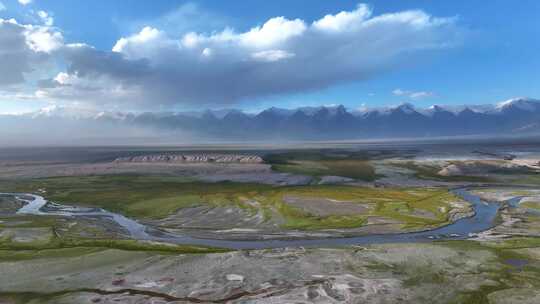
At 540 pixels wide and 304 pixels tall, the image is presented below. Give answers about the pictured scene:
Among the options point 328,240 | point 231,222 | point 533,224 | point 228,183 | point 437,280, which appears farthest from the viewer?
point 228,183

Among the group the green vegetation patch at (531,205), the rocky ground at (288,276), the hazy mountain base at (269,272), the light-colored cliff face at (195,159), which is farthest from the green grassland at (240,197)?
the light-colored cliff face at (195,159)

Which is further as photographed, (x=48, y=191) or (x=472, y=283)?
(x=48, y=191)

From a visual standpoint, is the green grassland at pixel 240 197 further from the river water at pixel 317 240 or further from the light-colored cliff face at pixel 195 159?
the light-colored cliff face at pixel 195 159

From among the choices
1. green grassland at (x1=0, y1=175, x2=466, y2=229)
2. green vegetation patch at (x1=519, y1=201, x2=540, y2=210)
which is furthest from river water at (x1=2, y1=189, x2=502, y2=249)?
green vegetation patch at (x1=519, y1=201, x2=540, y2=210)

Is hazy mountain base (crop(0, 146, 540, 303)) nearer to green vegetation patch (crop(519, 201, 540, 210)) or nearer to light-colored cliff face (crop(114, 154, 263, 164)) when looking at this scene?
green vegetation patch (crop(519, 201, 540, 210))

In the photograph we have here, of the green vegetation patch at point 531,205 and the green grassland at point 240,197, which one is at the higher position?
the green grassland at point 240,197

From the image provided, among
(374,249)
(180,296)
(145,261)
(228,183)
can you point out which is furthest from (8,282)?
(228,183)

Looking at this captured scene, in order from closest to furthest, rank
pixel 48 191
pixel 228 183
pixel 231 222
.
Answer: pixel 231 222 < pixel 48 191 < pixel 228 183

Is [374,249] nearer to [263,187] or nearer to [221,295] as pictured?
[221,295]

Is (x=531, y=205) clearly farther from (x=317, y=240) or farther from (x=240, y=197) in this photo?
(x=240, y=197)
